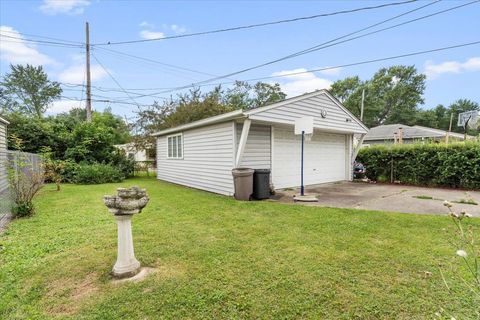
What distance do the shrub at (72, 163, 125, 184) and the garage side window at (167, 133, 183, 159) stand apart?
325 centimetres

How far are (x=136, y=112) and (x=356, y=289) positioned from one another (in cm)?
1974

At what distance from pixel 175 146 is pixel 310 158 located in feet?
19.9

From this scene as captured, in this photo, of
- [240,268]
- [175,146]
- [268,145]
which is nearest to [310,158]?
[268,145]

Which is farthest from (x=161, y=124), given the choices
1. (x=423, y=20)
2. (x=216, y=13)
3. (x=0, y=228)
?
(x=423, y=20)

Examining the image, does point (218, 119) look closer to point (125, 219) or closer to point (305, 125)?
point (305, 125)

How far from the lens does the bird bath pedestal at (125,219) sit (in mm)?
2738

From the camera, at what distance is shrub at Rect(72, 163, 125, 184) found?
11992 millimetres

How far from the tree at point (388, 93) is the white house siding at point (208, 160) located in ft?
101

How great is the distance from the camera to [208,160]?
28.8ft

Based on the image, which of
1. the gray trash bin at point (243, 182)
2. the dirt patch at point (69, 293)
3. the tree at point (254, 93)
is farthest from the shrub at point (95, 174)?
the tree at point (254, 93)

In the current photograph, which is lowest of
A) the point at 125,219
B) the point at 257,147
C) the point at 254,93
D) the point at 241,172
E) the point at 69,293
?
the point at 69,293

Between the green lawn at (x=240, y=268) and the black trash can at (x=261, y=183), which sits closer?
the green lawn at (x=240, y=268)

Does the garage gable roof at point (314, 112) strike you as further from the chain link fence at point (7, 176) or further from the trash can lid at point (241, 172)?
the chain link fence at point (7, 176)

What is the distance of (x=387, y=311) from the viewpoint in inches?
84.0
